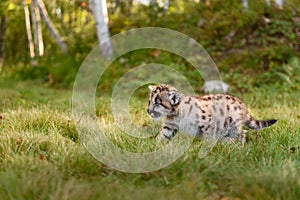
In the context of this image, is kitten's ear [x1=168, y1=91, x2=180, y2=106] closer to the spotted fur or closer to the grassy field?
the spotted fur

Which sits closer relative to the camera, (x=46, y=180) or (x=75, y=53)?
(x=46, y=180)

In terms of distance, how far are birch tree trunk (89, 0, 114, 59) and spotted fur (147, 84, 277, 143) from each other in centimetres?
694

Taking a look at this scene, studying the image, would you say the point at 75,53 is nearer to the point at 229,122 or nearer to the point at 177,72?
the point at 177,72

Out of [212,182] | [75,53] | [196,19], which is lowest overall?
[212,182]

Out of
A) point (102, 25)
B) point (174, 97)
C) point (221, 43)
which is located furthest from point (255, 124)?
point (102, 25)

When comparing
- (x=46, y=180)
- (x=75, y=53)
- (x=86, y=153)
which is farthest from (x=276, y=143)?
(x=75, y=53)

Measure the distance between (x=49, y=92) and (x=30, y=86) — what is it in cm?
144

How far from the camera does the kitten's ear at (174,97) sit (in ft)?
18.2

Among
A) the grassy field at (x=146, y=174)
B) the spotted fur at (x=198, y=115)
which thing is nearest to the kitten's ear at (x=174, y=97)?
the spotted fur at (x=198, y=115)

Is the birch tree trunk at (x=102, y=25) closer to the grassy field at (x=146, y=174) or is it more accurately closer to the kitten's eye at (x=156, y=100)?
the grassy field at (x=146, y=174)

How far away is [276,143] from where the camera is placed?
17.6 feet

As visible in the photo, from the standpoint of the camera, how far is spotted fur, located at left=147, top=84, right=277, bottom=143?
566 centimetres

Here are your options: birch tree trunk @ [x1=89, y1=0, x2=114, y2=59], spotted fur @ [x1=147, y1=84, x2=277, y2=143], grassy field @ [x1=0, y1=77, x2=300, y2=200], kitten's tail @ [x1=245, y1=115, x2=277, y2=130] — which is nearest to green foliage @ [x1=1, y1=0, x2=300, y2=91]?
birch tree trunk @ [x1=89, y1=0, x2=114, y2=59]

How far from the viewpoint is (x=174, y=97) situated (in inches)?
219
